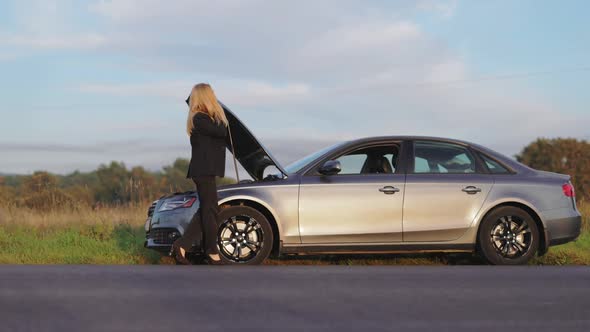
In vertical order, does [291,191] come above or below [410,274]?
above

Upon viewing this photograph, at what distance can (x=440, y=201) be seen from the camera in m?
11.8

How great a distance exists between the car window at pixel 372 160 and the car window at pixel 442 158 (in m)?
0.30

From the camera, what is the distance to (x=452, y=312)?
24.0 feet

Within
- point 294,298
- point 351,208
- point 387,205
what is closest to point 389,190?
point 387,205

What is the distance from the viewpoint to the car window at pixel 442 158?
1209cm

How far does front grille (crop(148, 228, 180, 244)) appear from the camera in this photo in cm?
1170

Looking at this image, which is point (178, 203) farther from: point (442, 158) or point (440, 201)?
point (442, 158)

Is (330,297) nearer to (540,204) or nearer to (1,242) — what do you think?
(540,204)

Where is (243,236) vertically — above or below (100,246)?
above

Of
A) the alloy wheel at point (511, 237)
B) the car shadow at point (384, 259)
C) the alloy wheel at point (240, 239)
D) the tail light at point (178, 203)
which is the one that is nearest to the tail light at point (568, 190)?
the alloy wheel at point (511, 237)

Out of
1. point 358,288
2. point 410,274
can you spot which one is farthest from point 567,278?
point 358,288

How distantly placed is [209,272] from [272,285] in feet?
4.64

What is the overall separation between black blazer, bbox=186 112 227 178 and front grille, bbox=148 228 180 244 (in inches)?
27.5

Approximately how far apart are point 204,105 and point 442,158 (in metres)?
3.00
